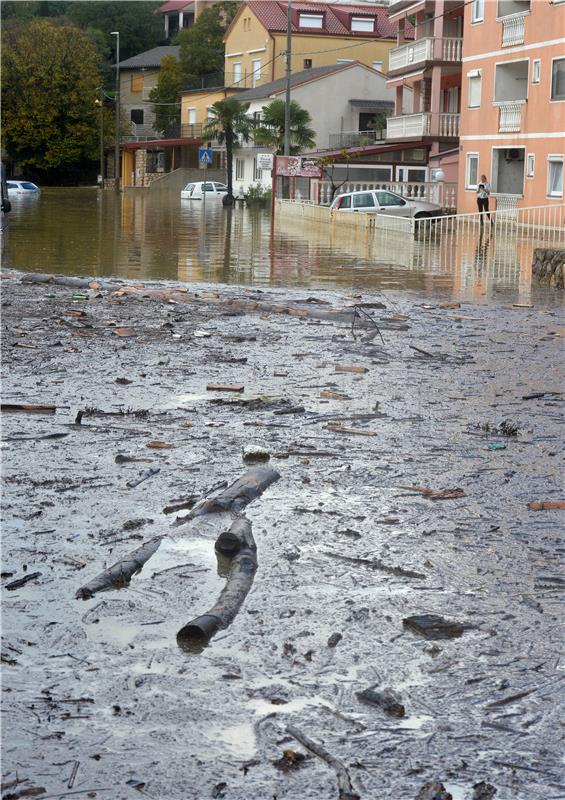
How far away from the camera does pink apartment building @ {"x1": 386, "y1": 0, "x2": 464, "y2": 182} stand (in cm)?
5394

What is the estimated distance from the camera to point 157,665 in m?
4.41

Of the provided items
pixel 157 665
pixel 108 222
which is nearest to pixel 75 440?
pixel 157 665

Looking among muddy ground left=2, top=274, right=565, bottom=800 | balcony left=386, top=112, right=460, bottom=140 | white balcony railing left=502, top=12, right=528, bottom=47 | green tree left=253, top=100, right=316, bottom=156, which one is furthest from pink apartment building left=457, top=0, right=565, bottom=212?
muddy ground left=2, top=274, right=565, bottom=800

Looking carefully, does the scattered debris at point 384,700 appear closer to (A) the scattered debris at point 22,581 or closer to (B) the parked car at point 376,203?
(A) the scattered debris at point 22,581

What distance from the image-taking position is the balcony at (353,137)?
68562 mm

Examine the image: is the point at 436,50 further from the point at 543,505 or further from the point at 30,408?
the point at 543,505

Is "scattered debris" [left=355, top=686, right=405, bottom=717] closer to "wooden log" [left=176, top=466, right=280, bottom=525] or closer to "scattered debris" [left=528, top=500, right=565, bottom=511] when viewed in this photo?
"wooden log" [left=176, top=466, right=280, bottom=525]

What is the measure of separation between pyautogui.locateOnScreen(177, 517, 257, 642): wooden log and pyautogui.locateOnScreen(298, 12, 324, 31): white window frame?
81.5m

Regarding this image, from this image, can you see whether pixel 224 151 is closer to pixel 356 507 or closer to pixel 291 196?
pixel 291 196

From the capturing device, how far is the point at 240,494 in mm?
6531

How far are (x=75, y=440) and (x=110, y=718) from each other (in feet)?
13.1

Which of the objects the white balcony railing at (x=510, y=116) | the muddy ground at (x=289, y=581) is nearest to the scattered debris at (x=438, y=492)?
the muddy ground at (x=289, y=581)

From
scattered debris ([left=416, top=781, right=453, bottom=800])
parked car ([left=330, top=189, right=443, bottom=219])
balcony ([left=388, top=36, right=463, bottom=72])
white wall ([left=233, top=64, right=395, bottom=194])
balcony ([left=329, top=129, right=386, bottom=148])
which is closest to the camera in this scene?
scattered debris ([left=416, top=781, right=453, bottom=800])

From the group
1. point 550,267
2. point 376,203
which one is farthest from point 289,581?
point 376,203
